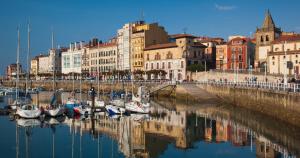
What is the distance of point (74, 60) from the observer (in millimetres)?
151875

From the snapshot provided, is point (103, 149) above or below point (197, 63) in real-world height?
below

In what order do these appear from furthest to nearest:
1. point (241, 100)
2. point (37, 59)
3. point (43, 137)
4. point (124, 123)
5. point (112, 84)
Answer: point (37, 59) → point (112, 84) → point (241, 100) → point (124, 123) → point (43, 137)

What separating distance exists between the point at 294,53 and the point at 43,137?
59979mm

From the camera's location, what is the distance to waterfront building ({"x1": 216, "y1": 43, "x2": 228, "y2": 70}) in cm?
10975

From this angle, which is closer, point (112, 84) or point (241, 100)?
point (241, 100)

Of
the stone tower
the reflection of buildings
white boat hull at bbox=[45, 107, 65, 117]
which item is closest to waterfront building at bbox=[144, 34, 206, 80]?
the stone tower

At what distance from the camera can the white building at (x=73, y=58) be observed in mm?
148700

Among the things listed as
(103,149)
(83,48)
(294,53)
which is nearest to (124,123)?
(103,149)

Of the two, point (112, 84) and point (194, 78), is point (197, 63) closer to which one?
point (194, 78)

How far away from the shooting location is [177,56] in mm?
105750

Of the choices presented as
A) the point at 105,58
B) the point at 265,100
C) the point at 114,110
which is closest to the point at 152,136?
the point at 114,110

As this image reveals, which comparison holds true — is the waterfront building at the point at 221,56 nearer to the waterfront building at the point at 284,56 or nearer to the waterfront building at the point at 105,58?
the waterfront building at the point at 284,56

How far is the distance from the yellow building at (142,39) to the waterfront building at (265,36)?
2850 cm

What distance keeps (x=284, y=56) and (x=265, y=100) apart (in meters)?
34.7
